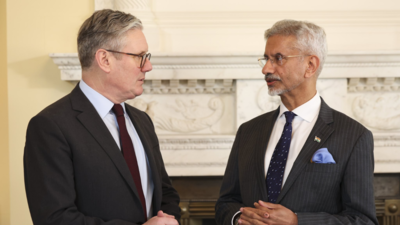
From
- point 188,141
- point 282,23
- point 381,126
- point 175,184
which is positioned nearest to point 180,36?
point 188,141

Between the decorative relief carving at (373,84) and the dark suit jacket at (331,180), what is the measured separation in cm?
Result: 139

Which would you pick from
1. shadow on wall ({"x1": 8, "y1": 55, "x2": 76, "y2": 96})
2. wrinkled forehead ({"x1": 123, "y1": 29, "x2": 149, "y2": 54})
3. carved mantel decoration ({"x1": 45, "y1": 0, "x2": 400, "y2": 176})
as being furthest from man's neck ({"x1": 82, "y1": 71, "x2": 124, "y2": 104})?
shadow on wall ({"x1": 8, "y1": 55, "x2": 76, "y2": 96})

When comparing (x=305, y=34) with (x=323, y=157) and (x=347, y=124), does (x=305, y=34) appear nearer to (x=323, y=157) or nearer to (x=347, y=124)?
(x=347, y=124)

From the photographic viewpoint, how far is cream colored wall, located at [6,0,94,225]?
9.83ft

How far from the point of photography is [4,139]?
122 inches

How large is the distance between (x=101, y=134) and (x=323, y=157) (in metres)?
0.84

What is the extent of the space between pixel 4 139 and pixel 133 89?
6.52 ft

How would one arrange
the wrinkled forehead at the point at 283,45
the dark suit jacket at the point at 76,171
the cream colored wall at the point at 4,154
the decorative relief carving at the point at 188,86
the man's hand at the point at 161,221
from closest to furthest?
the dark suit jacket at the point at 76,171 < the man's hand at the point at 161,221 < the wrinkled forehead at the point at 283,45 < the decorative relief carving at the point at 188,86 < the cream colored wall at the point at 4,154

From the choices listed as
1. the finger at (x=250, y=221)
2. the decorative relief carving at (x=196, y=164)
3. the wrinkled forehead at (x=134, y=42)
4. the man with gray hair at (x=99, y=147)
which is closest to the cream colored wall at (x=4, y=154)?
the decorative relief carving at (x=196, y=164)

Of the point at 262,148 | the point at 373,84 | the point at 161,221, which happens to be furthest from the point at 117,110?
the point at 373,84

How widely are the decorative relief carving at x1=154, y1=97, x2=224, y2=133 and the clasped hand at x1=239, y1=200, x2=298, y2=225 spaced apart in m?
1.50

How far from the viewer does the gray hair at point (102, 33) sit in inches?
60.2

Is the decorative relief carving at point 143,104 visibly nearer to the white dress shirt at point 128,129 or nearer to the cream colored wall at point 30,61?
the cream colored wall at point 30,61

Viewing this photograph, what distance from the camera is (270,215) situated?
1495 millimetres
